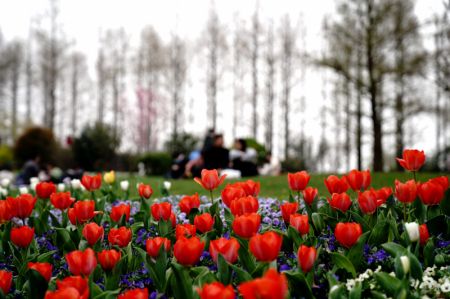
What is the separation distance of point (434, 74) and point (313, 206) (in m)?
13.7

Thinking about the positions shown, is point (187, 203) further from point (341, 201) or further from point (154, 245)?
point (341, 201)

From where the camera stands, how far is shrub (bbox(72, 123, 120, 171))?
1978cm

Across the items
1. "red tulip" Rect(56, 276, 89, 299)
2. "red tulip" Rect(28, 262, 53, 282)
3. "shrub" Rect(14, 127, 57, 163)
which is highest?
"shrub" Rect(14, 127, 57, 163)

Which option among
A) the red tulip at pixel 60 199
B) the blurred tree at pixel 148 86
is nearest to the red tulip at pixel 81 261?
the red tulip at pixel 60 199

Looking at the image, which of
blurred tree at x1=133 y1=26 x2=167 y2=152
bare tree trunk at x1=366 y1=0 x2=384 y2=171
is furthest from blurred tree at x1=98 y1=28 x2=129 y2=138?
bare tree trunk at x1=366 y1=0 x2=384 y2=171

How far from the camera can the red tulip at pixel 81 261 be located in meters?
1.88

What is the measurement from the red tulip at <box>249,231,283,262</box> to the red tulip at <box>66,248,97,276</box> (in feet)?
2.20

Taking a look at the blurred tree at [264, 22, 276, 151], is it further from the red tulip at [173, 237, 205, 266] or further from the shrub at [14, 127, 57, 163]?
the red tulip at [173, 237, 205, 266]

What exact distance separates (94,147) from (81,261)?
1864 cm

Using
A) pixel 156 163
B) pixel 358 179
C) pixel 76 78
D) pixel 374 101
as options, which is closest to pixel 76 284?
pixel 358 179

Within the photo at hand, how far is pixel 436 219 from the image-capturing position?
9.01 ft

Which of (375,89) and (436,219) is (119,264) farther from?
(375,89)

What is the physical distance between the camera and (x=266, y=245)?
5.70ft

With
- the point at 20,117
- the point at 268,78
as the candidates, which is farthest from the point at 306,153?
the point at 20,117
